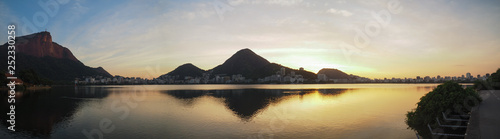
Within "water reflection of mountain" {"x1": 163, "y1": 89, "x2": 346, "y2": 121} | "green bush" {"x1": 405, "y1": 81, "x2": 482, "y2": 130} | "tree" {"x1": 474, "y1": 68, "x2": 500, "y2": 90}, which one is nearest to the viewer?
"green bush" {"x1": 405, "y1": 81, "x2": 482, "y2": 130}

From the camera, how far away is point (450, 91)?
2759 cm

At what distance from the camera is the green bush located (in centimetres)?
2622

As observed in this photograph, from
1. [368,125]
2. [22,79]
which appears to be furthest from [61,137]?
[22,79]

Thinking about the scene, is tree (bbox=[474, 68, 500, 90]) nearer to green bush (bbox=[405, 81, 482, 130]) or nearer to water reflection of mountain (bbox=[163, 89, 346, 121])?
green bush (bbox=[405, 81, 482, 130])

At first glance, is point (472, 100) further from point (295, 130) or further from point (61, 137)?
point (61, 137)

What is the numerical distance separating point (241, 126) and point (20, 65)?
763ft

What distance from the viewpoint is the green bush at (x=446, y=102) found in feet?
86.0

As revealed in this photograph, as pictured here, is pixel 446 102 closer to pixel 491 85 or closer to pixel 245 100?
pixel 491 85

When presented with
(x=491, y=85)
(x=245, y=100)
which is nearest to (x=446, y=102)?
(x=491, y=85)

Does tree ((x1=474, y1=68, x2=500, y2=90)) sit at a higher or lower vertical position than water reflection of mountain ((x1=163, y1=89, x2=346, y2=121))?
higher

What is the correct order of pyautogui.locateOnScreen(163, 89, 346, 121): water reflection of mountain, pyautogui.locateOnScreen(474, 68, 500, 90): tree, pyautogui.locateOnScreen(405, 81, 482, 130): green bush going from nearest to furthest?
1. pyautogui.locateOnScreen(405, 81, 482, 130): green bush
2. pyautogui.locateOnScreen(163, 89, 346, 121): water reflection of mountain
3. pyautogui.locateOnScreen(474, 68, 500, 90): tree

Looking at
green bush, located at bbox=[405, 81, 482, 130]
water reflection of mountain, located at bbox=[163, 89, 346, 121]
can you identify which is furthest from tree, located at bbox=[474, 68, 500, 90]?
water reflection of mountain, located at bbox=[163, 89, 346, 121]

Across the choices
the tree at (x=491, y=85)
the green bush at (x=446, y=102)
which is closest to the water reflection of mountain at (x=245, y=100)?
the green bush at (x=446, y=102)

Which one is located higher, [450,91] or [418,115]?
[450,91]
